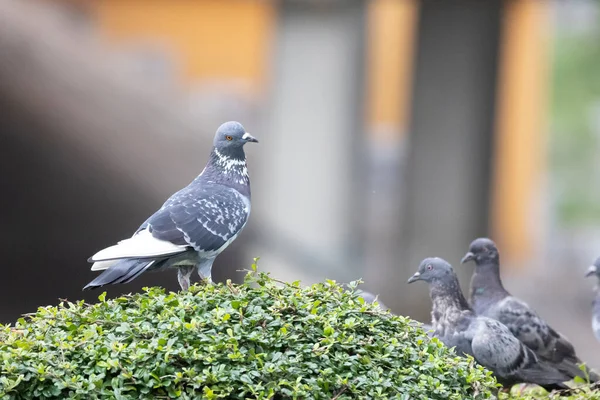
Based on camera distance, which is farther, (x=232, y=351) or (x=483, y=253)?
(x=483, y=253)

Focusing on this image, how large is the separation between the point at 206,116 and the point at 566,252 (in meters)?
10.9

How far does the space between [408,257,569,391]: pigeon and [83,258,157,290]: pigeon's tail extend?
5.82 feet

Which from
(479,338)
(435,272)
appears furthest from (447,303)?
(479,338)

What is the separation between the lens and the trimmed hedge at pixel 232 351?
393cm

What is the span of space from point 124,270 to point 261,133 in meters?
11.6

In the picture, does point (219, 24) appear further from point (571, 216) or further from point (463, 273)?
point (571, 216)

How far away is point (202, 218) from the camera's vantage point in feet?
16.6

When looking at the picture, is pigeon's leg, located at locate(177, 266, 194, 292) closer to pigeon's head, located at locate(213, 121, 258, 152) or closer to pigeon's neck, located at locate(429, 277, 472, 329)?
pigeon's head, located at locate(213, 121, 258, 152)

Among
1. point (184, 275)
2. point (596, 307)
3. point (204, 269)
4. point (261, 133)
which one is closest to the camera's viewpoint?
point (204, 269)

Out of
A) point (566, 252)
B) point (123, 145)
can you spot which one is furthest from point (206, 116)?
point (566, 252)

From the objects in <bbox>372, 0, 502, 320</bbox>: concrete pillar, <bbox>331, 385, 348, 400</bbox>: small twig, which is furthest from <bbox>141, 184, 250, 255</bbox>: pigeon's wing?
<bbox>372, 0, 502, 320</bbox>: concrete pillar

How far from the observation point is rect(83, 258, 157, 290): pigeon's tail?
15.3 feet

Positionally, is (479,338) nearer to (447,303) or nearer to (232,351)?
(447,303)

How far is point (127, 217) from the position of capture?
36.8ft
